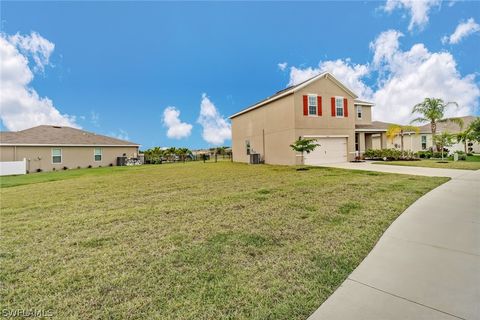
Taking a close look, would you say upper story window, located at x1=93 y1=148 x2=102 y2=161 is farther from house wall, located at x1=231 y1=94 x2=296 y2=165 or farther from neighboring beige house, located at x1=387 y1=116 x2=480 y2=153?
neighboring beige house, located at x1=387 y1=116 x2=480 y2=153

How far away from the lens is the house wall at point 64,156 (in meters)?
21.0

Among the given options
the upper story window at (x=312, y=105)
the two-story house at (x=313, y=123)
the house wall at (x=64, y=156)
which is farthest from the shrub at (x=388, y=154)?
the house wall at (x=64, y=156)

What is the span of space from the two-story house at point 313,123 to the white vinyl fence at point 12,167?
20304mm

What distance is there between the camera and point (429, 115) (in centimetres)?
2066

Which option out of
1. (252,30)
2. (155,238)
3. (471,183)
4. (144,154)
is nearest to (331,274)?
(155,238)

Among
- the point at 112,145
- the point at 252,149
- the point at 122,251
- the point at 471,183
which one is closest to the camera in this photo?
the point at 122,251

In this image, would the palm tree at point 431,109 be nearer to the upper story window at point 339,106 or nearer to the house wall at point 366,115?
the house wall at point 366,115

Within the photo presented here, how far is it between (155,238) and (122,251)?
1.89ft

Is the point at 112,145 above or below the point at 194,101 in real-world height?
below

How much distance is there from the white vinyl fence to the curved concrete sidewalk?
25.6 metres

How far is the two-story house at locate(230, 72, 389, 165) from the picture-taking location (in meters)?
16.9

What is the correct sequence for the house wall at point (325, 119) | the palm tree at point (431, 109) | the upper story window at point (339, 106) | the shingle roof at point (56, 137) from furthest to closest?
the shingle roof at point (56, 137), the palm tree at point (431, 109), the upper story window at point (339, 106), the house wall at point (325, 119)

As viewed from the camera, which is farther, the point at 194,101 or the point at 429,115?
the point at 194,101

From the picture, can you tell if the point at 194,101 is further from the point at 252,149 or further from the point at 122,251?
the point at 122,251
